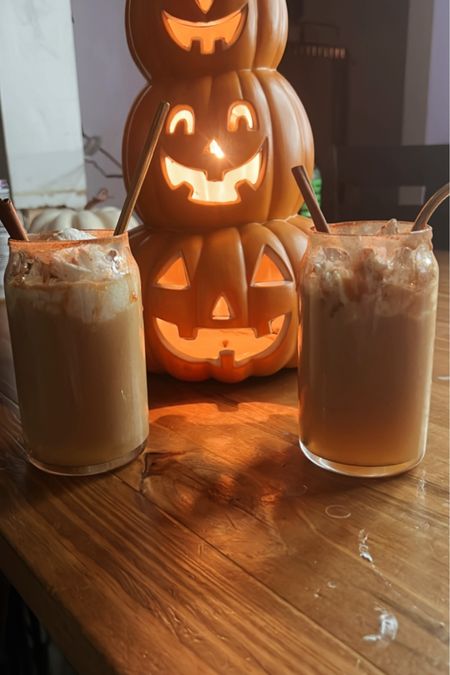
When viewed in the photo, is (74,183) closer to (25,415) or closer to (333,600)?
(25,415)

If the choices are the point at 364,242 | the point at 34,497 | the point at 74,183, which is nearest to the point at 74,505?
the point at 34,497

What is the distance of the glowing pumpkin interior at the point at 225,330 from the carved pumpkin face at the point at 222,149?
0.08m

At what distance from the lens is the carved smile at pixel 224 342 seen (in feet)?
2.89

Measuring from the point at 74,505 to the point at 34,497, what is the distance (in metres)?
0.05

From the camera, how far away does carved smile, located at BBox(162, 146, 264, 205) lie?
34.7 inches

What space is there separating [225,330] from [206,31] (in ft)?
1.46

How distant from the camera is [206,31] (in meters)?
0.85

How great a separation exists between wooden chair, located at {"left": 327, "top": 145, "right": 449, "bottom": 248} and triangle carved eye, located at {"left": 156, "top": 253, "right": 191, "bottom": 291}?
54.5 inches

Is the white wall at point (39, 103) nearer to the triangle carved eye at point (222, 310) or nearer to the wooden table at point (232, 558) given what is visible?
the triangle carved eye at point (222, 310)

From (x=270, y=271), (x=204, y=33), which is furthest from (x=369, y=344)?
(x=204, y=33)

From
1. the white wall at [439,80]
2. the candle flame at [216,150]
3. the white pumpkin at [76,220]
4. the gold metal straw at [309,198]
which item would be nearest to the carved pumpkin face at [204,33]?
the candle flame at [216,150]

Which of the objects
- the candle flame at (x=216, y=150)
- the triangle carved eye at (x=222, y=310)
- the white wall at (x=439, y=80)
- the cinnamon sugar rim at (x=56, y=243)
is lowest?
the triangle carved eye at (x=222, y=310)

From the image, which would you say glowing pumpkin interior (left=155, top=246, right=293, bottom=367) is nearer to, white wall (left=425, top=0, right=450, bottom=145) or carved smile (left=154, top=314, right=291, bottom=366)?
carved smile (left=154, top=314, right=291, bottom=366)

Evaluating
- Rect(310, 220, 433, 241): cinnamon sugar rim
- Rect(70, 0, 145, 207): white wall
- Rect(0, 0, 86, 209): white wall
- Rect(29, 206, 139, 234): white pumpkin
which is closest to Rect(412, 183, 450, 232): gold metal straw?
Rect(310, 220, 433, 241): cinnamon sugar rim
